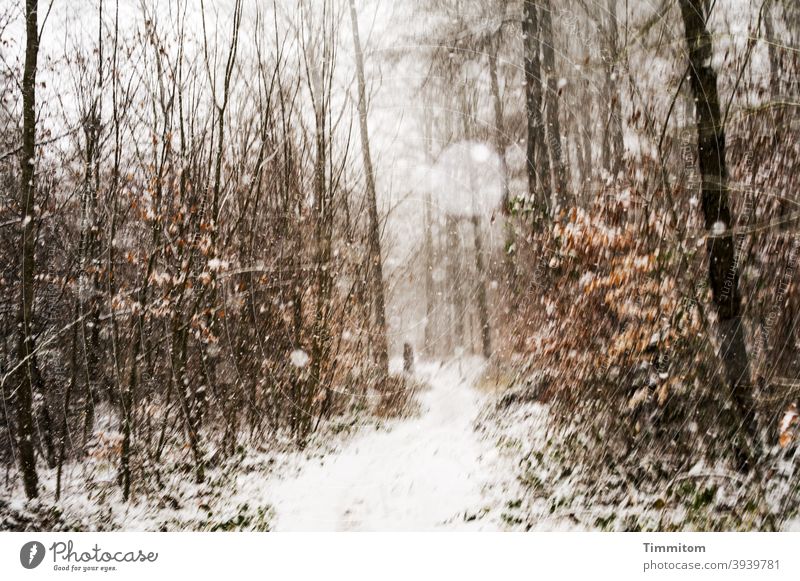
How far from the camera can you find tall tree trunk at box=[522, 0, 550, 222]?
2.52 metres

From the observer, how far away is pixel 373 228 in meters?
2.66

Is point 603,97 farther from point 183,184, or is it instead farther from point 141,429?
point 141,429

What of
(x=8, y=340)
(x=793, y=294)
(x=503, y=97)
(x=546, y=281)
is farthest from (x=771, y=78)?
(x=8, y=340)

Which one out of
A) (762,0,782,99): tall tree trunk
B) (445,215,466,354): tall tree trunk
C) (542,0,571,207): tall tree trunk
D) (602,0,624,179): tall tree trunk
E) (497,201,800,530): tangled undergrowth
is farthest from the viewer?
(445,215,466,354): tall tree trunk

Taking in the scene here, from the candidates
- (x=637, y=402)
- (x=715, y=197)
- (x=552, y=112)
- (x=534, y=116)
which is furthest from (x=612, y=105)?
(x=637, y=402)

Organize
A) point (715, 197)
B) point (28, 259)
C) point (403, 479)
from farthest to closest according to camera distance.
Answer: point (28, 259), point (403, 479), point (715, 197)

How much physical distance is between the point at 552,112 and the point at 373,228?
4.46 feet

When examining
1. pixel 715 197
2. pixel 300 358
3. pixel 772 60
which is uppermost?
pixel 772 60

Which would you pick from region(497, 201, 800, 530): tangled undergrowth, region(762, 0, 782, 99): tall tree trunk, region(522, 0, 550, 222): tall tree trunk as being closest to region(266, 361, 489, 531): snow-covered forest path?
region(497, 201, 800, 530): tangled undergrowth

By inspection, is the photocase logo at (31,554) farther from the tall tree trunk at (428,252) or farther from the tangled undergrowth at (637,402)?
the tangled undergrowth at (637,402)

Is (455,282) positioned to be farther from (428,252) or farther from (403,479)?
(403,479)

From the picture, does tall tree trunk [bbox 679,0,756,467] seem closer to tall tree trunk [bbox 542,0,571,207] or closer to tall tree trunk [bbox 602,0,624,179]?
tall tree trunk [bbox 602,0,624,179]

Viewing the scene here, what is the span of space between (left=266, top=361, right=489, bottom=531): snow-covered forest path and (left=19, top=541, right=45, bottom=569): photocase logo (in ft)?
4.29

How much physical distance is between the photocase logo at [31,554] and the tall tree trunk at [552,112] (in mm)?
3666
